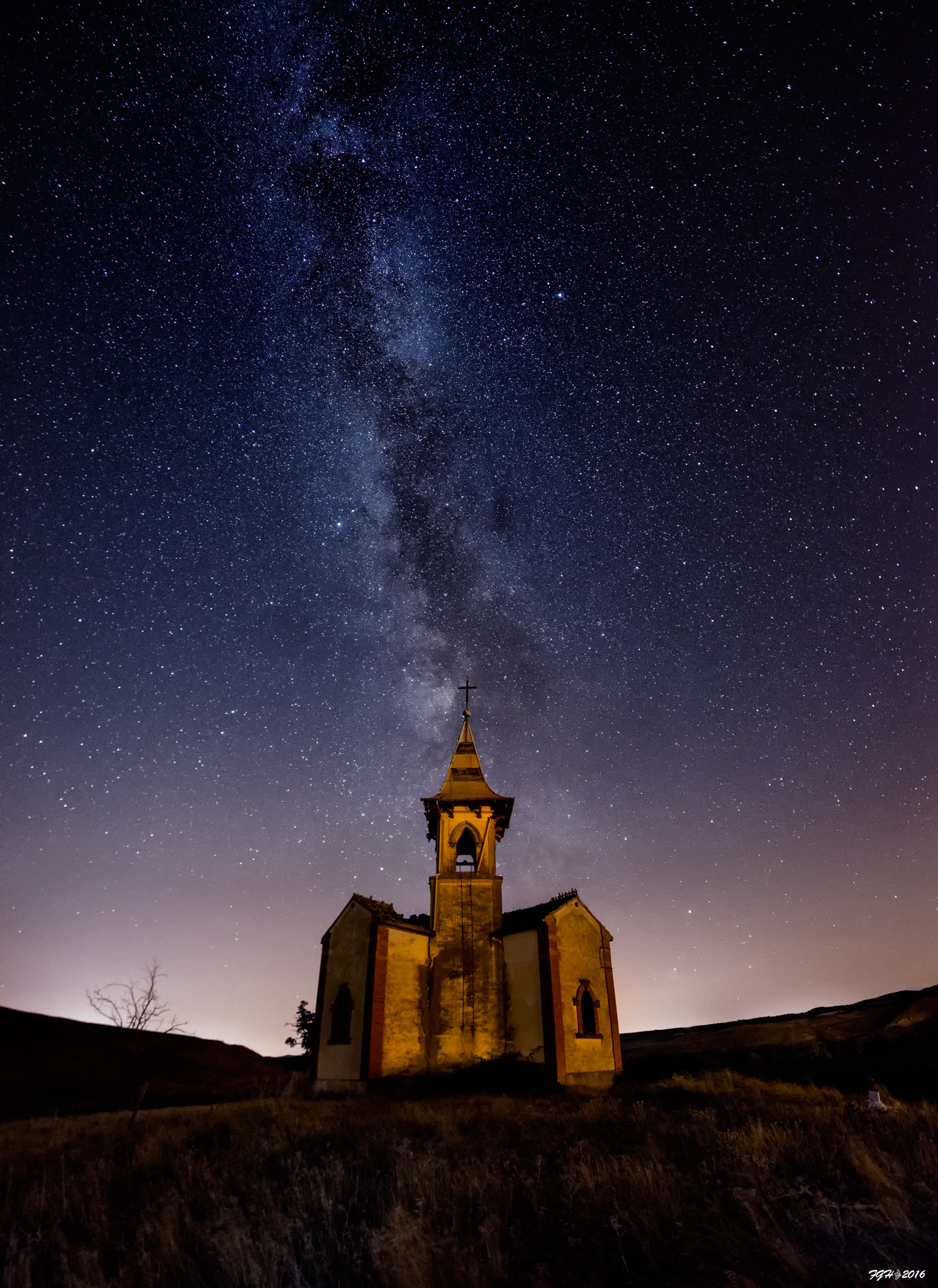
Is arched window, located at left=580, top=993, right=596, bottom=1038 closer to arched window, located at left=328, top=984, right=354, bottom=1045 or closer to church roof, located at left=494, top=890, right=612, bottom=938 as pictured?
church roof, located at left=494, top=890, right=612, bottom=938

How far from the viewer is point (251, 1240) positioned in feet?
20.4

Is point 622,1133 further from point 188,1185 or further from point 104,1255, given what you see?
point 104,1255

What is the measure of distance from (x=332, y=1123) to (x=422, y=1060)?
27.4 ft

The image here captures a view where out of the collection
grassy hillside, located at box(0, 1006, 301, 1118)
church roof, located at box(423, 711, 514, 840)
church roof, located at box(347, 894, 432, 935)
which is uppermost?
church roof, located at box(423, 711, 514, 840)

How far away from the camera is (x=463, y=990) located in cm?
2356

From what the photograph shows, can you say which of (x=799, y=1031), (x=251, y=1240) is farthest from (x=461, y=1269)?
(x=799, y=1031)

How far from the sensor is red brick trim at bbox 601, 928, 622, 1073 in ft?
75.9

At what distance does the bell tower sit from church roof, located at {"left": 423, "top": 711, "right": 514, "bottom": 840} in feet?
0.12

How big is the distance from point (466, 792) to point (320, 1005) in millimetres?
10049

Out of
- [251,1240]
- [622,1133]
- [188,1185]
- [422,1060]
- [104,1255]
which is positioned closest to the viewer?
[251,1240]
